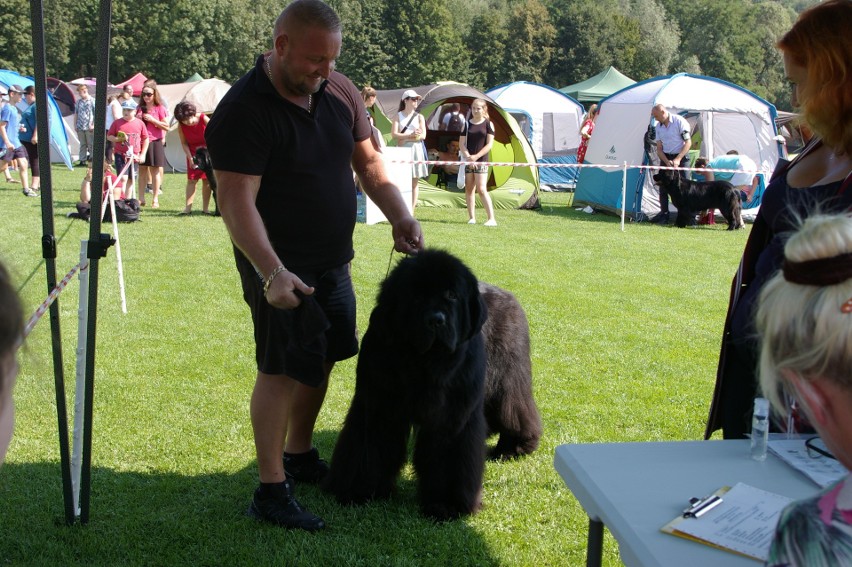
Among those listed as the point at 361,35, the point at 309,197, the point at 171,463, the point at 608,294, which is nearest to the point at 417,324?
the point at 309,197

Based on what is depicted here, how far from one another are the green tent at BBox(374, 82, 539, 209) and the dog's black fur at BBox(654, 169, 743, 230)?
2.93 m

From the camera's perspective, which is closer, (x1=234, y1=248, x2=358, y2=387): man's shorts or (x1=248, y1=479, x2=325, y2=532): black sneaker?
(x1=234, y1=248, x2=358, y2=387): man's shorts

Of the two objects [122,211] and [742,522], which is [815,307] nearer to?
[742,522]

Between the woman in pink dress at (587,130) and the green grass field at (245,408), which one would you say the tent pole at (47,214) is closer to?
the green grass field at (245,408)

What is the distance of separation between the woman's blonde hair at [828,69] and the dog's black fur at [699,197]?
10916 mm

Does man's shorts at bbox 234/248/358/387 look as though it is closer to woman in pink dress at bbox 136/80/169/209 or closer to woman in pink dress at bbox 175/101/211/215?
woman in pink dress at bbox 175/101/211/215

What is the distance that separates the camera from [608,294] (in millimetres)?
7672

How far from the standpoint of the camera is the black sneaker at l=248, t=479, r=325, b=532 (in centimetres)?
317

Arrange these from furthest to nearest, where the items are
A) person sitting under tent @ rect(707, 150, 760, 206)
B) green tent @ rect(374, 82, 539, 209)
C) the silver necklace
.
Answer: green tent @ rect(374, 82, 539, 209) → person sitting under tent @ rect(707, 150, 760, 206) → the silver necklace

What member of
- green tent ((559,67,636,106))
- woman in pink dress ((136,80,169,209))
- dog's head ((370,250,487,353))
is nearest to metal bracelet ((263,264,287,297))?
dog's head ((370,250,487,353))

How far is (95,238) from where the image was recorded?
290cm

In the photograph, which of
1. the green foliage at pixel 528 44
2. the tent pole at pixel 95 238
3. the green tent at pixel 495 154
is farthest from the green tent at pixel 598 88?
the green foliage at pixel 528 44

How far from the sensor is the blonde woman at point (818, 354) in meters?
1.12

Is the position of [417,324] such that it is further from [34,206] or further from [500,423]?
[34,206]
